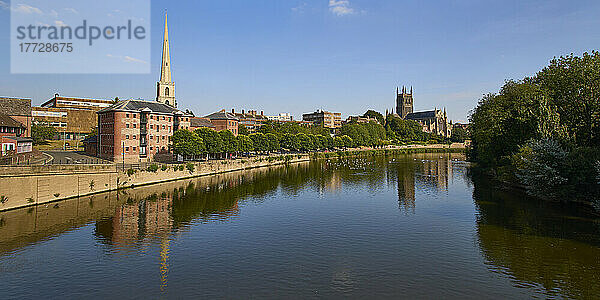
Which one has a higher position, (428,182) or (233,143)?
(233,143)

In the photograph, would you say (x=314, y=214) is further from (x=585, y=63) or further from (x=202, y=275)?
(x=585, y=63)

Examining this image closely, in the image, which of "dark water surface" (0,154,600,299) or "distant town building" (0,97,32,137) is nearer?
"dark water surface" (0,154,600,299)

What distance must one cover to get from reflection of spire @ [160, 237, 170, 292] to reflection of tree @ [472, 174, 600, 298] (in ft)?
85.2

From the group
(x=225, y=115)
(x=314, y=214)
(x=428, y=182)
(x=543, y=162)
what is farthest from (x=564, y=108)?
(x=225, y=115)

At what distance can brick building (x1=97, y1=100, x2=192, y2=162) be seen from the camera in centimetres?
8400

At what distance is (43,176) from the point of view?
169ft

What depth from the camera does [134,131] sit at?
283ft

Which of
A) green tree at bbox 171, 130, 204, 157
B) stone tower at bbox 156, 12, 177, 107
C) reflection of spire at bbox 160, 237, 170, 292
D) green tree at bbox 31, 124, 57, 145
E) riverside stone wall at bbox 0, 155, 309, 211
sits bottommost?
reflection of spire at bbox 160, 237, 170, 292

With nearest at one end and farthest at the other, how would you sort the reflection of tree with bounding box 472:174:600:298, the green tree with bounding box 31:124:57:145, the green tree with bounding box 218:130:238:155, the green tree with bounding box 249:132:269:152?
the reflection of tree with bounding box 472:174:600:298, the green tree with bounding box 218:130:238:155, the green tree with bounding box 31:124:57:145, the green tree with bounding box 249:132:269:152

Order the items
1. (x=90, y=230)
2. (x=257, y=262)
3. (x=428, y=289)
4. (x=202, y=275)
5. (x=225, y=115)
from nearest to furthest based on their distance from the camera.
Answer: (x=428, y=289) < (x=202, y=275) < (x=257, y=262) < (x=90, y=230) < (x=225, y=115)

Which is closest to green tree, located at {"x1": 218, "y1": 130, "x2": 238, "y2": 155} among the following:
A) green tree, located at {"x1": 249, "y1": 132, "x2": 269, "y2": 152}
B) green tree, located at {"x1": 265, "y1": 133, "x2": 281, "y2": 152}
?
green tree, located at {"x1": 249, "y1": 132, "x2": 269, "y2": 152}

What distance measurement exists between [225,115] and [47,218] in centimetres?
9792

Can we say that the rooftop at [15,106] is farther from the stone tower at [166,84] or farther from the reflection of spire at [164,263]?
the reflection of spire at [164,263]

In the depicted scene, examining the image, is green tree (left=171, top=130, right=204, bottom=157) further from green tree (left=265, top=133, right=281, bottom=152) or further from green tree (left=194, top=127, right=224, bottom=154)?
green tree (left=265, top=133, right=281, bottom=152)
